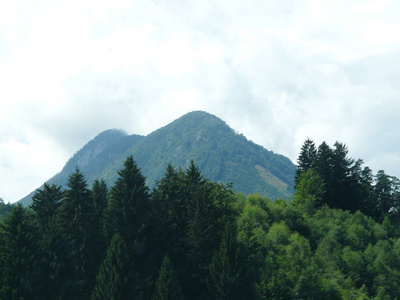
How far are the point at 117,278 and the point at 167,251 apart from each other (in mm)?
9407

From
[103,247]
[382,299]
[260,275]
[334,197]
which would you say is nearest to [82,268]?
[103,247]

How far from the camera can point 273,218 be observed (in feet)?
247

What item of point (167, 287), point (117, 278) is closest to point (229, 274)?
point (167, 287)

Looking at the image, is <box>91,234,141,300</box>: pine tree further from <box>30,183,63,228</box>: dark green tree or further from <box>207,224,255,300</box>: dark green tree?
<box>30,183,63,228</box>: dark green tree

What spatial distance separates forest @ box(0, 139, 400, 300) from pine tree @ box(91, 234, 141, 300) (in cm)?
11

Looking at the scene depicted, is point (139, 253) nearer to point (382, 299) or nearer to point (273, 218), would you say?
A: point (273, 218)

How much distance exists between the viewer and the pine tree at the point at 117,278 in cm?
4422

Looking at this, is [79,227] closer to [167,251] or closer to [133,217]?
[133,217]

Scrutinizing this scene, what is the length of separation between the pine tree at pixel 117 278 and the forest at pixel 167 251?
0.36 ft

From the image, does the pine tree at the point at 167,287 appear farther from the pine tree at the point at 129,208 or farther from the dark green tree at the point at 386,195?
the dark green tree at the point at 386,195

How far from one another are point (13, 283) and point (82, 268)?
983 centimetres

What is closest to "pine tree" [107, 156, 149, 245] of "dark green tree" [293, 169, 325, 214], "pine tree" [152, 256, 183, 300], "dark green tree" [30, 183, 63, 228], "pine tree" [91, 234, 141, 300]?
"pine tree" [91, 234, 141, 300]

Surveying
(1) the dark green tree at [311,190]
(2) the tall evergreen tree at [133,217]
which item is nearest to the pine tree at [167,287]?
(2) the tall evergreen tree at [133,217]

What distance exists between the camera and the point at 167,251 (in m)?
52.3
